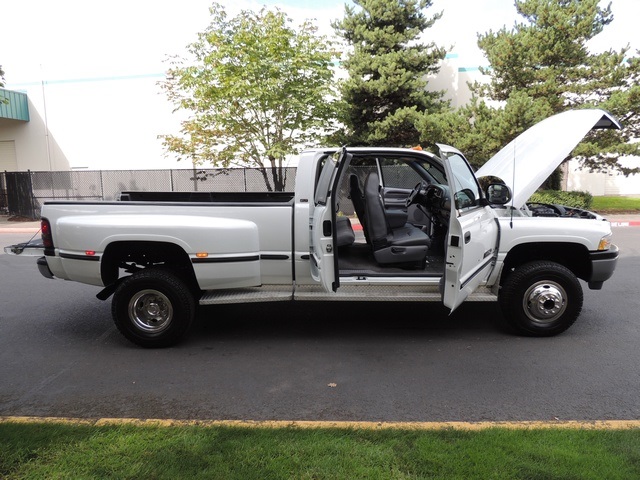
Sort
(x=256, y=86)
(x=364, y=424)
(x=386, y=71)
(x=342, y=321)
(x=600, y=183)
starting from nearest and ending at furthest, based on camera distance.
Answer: (x=364, y=424) < (x=342, y=321) < (x=256, y=86) < (x=386, y=71) < (x=600, y=183)

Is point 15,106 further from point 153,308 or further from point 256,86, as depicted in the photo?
point 153,308

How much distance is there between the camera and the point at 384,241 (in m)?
5.21

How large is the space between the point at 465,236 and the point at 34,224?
750 inches

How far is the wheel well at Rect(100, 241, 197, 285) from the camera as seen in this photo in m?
4.88

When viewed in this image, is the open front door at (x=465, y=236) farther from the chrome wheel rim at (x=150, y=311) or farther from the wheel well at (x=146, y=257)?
the chrome wheel rim at (x=150, y=311)

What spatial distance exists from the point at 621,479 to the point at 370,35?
18.1 meters

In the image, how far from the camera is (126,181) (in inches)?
821

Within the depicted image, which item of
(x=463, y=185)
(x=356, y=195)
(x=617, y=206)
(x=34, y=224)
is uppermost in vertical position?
(x=463, y=185)

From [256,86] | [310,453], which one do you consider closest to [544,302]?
[310,453]

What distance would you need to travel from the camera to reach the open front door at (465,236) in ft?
14.3

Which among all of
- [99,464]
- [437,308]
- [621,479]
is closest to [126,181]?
A: [437,308]

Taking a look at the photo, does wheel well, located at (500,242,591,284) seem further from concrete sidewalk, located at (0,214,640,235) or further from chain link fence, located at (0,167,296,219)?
chain link fence, located at (0,167,296,219)

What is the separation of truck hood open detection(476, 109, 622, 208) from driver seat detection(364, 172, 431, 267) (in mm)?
1104

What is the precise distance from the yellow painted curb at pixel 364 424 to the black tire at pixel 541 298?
172 centimetres
